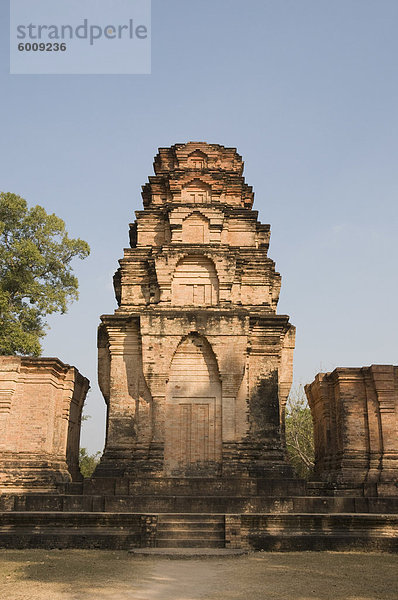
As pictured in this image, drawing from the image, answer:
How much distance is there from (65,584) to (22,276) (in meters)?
18.7

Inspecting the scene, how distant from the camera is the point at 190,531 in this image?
13281 mm

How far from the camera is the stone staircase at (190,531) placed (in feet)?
42.3

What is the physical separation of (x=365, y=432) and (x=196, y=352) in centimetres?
621

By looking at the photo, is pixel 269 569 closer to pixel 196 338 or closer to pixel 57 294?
pixel 196 338

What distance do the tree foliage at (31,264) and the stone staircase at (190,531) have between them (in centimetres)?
1281

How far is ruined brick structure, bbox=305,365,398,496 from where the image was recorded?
59.0 ft

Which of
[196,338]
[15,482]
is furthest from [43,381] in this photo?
[196,338]

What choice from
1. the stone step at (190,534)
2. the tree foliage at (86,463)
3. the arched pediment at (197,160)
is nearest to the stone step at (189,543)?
the stone step at (190,534)

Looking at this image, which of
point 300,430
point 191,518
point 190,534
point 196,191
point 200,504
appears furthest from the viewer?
point 300,430

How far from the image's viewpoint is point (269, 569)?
405 inches

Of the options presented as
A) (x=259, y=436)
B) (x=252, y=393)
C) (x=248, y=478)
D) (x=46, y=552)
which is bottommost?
(x=46, y=552)

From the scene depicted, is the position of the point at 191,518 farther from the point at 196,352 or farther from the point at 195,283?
the point at 195,283

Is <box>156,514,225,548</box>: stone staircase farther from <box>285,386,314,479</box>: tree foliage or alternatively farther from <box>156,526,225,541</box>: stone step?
<box>285,386,314,479</box>: tree foliage

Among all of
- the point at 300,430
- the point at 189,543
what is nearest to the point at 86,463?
the point at 300,430
